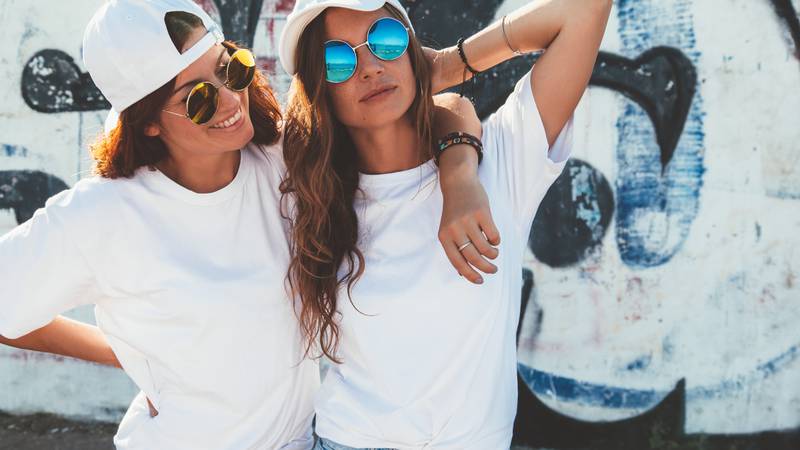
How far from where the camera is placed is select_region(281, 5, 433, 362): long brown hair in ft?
6.42

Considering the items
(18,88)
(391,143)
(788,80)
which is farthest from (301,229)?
(18,88)

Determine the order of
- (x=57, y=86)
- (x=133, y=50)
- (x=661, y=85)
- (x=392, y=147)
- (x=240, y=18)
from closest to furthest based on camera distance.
A: 1. (x=133, y=50)
2. (x=392, y=147)
3. (x=661, y=85)
4. (x=240, y=18)
5. (x=57, y=86)

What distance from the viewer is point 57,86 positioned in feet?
13.0

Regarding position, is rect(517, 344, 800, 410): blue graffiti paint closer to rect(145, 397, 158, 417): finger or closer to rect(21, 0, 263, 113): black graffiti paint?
rect(145, 397, 158, 417): finger

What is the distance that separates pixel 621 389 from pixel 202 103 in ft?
8.07

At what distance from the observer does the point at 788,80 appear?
3316mm

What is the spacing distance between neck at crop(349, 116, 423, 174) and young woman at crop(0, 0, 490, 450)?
217mm

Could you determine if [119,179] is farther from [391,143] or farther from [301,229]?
[391,143]

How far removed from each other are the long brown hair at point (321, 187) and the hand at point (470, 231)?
30 centimetres

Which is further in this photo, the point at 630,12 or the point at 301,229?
the point at 630,12

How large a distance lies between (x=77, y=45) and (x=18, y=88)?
40cm

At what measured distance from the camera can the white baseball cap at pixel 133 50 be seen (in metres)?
1.85

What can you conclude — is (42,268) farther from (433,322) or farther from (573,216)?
(573,216)

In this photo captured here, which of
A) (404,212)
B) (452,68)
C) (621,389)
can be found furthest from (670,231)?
(404,212)
